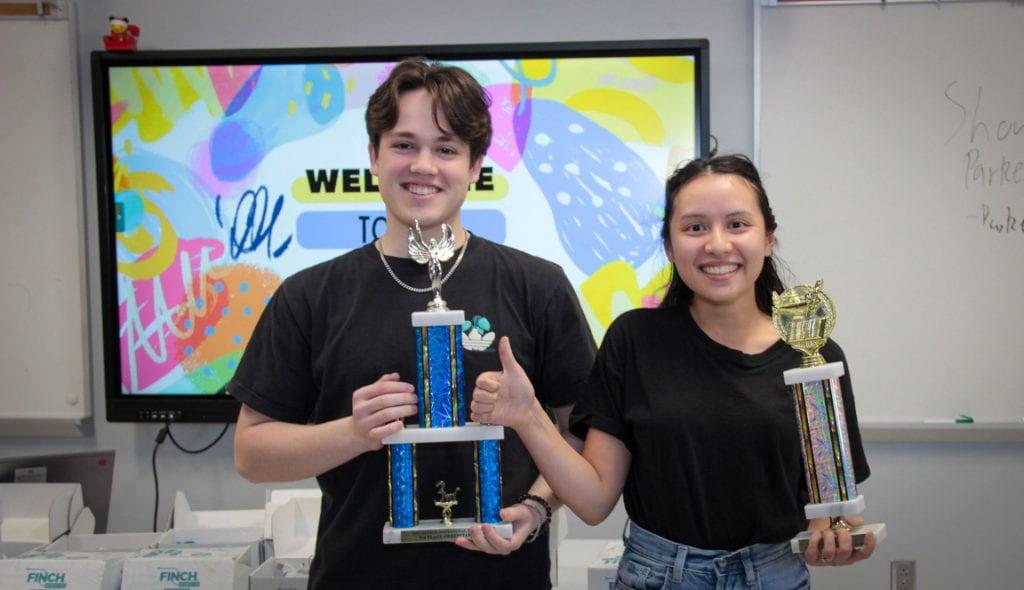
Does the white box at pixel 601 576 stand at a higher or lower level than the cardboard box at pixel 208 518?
lower

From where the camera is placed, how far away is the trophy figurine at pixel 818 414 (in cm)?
129

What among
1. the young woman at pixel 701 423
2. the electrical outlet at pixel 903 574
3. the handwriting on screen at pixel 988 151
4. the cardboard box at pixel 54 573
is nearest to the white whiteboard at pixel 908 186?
the handwriting on screen at pixel 988 151

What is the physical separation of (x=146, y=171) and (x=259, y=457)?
6.44 feet

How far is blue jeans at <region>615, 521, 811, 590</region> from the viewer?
1278 millimetres

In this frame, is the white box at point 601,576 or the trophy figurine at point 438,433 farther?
the white box at point 601,576

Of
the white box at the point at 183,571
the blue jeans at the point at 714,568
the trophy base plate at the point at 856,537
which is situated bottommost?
the white box at the point at 183,571

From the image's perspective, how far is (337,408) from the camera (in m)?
1.37

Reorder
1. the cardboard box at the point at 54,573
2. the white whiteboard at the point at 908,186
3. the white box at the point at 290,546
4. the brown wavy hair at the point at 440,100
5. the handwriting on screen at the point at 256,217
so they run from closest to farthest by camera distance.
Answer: the brown wavy hair at the point at 440,100 < the cardboard box at the point at 54,573 < the white box at the point at 290,546 < the white whiteboard at the point at 908,186 < the handwriting on screen at the point at 256,217

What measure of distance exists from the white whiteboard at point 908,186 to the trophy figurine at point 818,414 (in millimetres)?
1608

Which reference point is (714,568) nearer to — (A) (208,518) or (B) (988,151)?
(A) (208,518)

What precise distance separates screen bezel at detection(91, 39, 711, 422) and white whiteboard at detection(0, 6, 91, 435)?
0.45 ft

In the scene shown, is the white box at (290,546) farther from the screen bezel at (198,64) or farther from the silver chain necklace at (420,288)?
the silver chain necklace at (420,288)

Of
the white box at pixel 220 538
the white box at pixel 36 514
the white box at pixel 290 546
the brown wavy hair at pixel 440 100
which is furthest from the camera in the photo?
the white box at pixel 36 514

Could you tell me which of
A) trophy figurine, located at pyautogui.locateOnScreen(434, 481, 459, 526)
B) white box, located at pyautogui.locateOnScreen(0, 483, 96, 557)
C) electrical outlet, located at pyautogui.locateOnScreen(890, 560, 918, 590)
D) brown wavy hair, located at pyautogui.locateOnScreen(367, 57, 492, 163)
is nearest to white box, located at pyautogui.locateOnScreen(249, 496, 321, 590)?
white box, located at pyautogui.locateOnScreen(0, 483, 96, 557)
